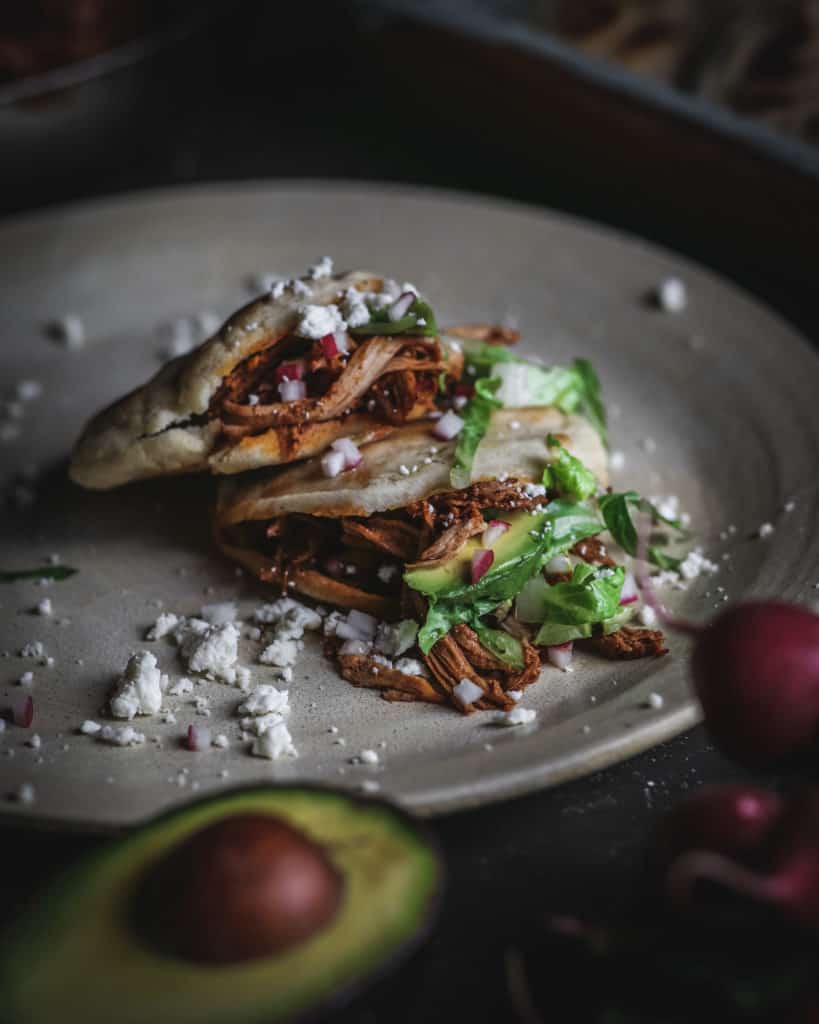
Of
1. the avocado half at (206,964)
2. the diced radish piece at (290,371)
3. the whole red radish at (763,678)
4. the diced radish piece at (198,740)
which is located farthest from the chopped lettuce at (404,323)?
the avocado half at (206,964)

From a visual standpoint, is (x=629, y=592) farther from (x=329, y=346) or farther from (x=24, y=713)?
(x=24, y=713)

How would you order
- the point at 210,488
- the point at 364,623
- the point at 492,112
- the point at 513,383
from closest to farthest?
the point at 364,623
the point at 513,383
the point at 210,488
the point at 492,112

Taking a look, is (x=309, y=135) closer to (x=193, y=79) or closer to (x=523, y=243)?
(x=193, y=79)

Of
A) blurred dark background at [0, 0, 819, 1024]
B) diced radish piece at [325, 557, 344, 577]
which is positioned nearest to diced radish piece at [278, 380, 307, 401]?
diced radish piece at [325, 557, 344, 577]

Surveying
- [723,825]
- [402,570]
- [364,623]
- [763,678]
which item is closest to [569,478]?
[402,570]

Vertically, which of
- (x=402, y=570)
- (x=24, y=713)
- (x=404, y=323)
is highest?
(x=404, y=323)
